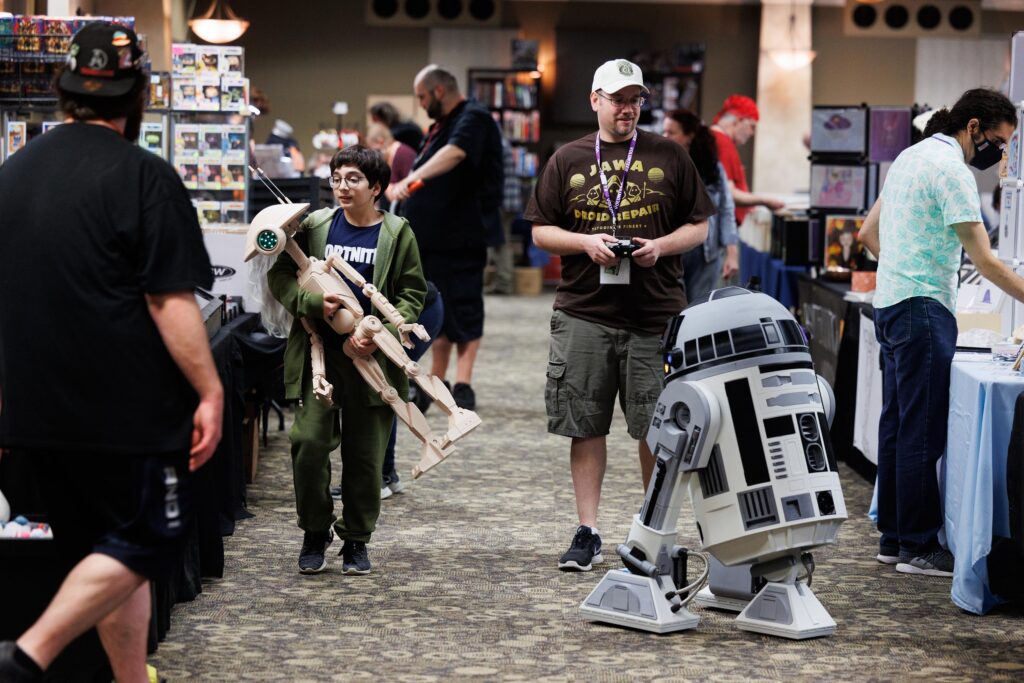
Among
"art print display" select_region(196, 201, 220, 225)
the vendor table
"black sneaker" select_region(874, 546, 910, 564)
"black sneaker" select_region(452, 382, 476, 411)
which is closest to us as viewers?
"black sneaker" select_region(874, 546, 910, 564)

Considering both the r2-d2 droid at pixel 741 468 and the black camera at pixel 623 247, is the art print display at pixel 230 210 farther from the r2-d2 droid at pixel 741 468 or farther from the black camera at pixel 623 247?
the r2-d2 droid at pixel 741 468

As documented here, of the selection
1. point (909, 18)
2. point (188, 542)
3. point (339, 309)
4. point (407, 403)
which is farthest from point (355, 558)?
point (909, 18)

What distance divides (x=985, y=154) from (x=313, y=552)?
8.08 ft

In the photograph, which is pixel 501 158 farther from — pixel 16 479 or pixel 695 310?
pixel 16 479

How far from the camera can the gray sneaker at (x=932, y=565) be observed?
4574 mm

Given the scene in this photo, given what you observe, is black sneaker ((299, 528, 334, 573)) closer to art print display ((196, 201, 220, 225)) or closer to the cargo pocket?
the cargo pocket

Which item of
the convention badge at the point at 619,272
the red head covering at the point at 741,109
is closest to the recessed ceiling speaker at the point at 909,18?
the red head covering at the point at 741,109

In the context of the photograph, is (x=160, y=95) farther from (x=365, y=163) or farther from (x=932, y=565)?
(x=932, y=565)

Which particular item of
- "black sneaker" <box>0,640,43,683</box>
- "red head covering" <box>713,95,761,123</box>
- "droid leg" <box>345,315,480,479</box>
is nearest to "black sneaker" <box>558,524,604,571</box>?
"droid leg" <box>345,315,480,479</box>

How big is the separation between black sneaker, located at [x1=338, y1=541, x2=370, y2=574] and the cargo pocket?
709 millimetres

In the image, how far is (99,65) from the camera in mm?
2781

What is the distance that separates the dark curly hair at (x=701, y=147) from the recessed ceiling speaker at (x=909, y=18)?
39.5ft

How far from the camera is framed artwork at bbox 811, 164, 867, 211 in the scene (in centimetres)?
805

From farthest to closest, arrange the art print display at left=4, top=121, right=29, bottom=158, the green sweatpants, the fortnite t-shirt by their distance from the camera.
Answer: the art print display at left=4, top=121, right=29, bottom=158 → the fortnite t-shirt → the green sweatpants
